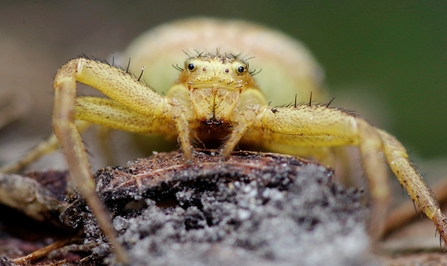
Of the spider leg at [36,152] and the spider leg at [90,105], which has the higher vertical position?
the spider leg at [36,152]

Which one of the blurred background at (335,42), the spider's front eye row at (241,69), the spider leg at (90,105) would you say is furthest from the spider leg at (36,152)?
the blurred background at (335,42)

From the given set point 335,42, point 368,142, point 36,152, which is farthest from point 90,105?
point 335,42

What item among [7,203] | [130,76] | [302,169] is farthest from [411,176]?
[7,203]

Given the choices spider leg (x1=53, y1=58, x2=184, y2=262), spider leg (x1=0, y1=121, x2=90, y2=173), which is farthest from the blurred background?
spider leg (x1=53, y1=58, x2=184, y2=262)

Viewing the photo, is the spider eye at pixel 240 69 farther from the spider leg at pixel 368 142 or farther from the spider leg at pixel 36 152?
the spider leg at pixel 36 152

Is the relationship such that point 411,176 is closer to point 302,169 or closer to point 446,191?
point 302,169

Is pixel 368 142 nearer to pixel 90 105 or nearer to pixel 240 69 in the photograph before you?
pixel 240 69

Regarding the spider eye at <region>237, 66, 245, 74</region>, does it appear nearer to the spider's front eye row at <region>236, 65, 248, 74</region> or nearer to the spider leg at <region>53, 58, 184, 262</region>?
the spider's front eye row at <region>236, 65, 248, 74</region>
